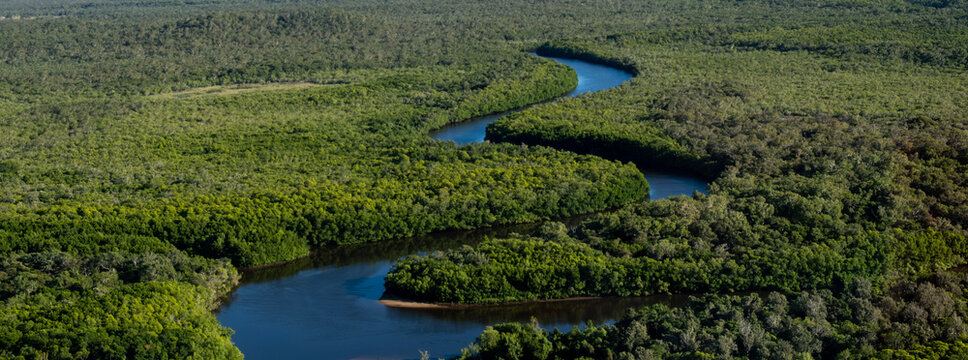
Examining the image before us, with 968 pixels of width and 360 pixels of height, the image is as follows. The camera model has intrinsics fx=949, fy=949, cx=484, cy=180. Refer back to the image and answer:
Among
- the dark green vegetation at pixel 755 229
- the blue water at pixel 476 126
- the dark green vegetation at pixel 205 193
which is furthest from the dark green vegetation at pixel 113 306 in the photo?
the blue water at pixel 476 126

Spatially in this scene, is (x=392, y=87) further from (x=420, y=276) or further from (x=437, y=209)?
(x=420, y=276)

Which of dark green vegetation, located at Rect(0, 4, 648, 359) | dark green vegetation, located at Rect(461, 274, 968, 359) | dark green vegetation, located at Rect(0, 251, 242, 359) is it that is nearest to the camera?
A: dark green vegetation, located at Rect(461, 274, 968, 359)

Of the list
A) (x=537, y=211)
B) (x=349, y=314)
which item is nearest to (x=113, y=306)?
(x=349, y=314)

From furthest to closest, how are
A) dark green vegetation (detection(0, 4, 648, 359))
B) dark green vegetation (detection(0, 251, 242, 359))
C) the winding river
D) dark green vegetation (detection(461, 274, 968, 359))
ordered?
the winding river → dark green vegetation (detection(0, 4, 648, 359)) → dark green vegetation (detection(0, 251, 242, 359)) → dark green vegetation (detection(461, 274, 968, 359))

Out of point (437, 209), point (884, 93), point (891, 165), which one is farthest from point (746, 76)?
point (437, 209)

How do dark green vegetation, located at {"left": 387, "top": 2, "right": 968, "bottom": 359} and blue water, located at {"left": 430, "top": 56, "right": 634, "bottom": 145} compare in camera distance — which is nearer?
dark green vegetation, located at {"left": 387, "top": 2, "right": 968, "bottom": 359}

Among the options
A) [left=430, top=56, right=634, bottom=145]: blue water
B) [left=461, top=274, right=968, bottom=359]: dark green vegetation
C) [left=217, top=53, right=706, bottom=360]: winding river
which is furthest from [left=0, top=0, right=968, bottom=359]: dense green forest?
[left=430, top=56, right=634, bottom=145]: blue water

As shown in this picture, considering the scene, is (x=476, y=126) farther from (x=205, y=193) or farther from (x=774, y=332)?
(x=774, y=332)

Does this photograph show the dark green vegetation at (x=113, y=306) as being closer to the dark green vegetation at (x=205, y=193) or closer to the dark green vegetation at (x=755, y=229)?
the dark green vegetation at (x=205, y=193)

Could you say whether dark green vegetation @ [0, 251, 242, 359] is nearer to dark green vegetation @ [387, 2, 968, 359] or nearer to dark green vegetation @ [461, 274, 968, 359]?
dark green vegetation @ [387, 2, 968, 359]
